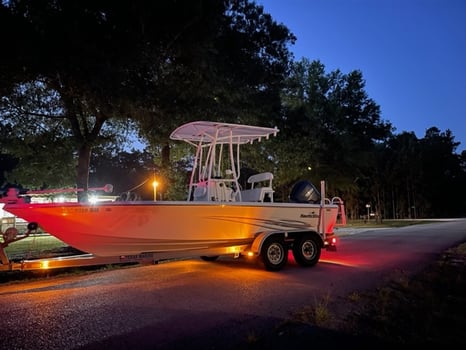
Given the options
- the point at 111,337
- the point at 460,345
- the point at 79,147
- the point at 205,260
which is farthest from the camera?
the point at 79,147

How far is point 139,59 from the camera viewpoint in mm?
10672

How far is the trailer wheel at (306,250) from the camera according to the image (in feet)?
32.2

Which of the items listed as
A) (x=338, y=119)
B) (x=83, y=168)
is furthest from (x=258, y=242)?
(x=338, y=119)

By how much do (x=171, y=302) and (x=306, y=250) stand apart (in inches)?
185

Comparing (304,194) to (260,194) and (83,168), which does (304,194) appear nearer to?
(260,194)

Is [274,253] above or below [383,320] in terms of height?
above

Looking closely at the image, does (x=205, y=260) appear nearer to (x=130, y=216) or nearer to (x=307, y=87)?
(x=130, y=216)

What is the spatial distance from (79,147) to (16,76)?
339 cm

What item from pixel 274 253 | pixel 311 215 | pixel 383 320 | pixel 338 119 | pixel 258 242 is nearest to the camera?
pixel 383 320

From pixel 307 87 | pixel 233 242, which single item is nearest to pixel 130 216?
pixel 233 242

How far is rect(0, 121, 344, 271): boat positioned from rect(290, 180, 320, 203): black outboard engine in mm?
27

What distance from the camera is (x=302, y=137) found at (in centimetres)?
1891

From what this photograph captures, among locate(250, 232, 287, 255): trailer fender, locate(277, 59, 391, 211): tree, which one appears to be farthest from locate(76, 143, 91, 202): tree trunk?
locate(277, 59, 391, 211): tree

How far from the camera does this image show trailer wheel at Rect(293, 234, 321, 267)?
982 cm
